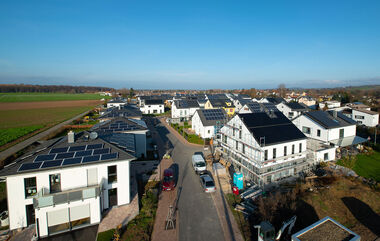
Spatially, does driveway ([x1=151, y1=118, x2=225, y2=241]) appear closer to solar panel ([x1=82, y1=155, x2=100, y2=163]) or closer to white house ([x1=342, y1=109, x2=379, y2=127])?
solar panel ([x1=82, y1=155, x2=100, y2=163])

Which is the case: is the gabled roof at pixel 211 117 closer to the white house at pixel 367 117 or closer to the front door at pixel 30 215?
the front door at pixel 30 215

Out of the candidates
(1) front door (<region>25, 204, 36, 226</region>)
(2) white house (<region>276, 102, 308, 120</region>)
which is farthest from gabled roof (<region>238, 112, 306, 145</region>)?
(2) white house (<region>276, 102, 308, 120</region>)

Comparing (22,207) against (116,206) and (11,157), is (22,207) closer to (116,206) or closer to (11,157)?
(116,206)

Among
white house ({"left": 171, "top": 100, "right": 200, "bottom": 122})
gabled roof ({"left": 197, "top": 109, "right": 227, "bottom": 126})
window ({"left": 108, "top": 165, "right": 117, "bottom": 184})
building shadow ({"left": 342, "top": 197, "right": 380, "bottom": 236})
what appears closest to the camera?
building shadow ({"left": 342, "top": 197, "right": 380, "bottom": 236})

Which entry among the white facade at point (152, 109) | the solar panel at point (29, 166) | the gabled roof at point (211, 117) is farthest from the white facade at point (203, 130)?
the white facade at point (152, 109)

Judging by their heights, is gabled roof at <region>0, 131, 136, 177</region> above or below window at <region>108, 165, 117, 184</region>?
above

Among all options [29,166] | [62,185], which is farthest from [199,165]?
[29,166]
